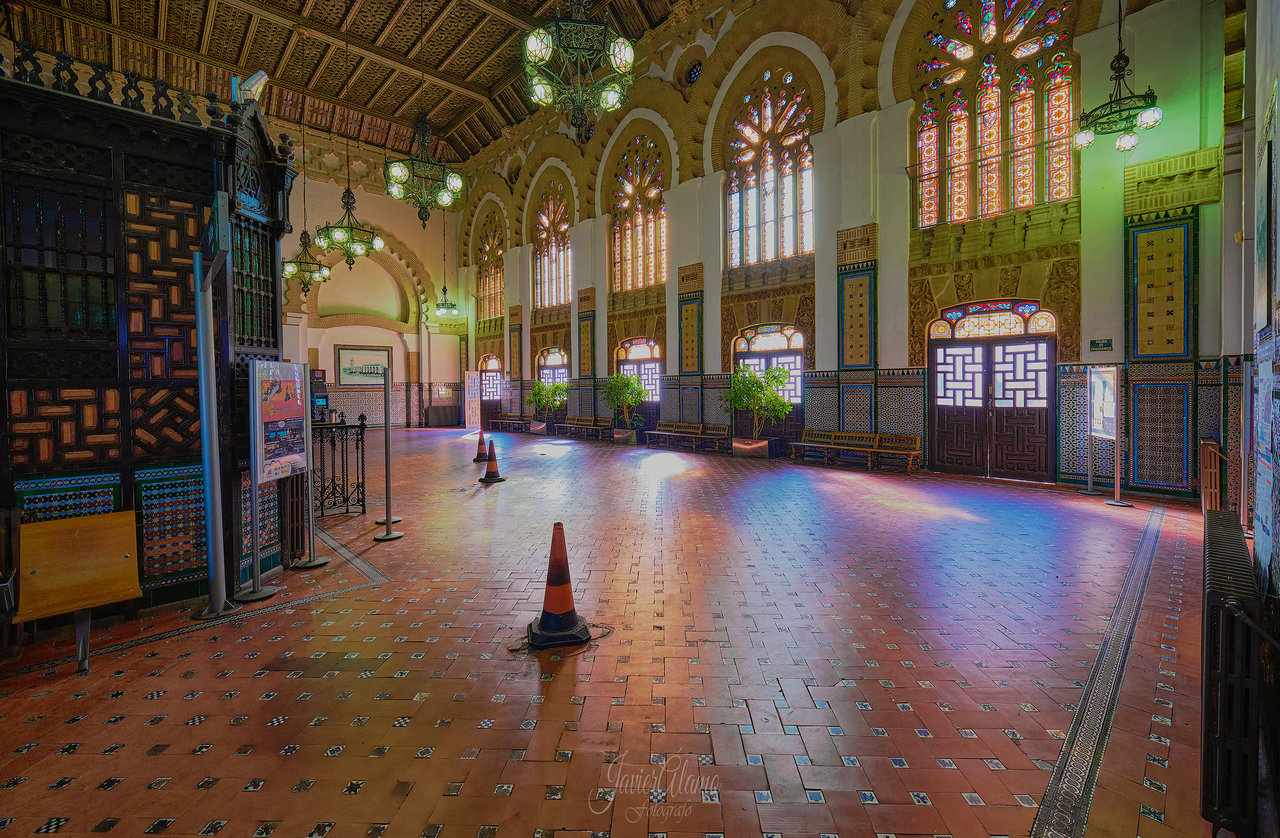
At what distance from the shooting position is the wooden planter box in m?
13.0

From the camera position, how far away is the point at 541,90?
706 cm

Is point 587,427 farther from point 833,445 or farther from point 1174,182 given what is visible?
point 1174,182

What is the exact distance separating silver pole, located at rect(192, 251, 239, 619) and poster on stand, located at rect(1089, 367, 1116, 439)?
10.3 metres

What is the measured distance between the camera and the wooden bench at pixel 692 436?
557 inches

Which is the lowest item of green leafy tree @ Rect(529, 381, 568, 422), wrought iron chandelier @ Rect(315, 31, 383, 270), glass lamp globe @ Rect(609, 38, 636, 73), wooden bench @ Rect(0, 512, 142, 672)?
wooden bench @ Rect(0, 512, 142, 672)

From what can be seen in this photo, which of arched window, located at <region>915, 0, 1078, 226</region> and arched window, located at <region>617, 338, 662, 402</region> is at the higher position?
arched window, located at <region>915, 0, 1078, 226</region>

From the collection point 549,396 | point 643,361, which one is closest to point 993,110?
point 643,361

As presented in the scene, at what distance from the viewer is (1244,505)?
5.80m

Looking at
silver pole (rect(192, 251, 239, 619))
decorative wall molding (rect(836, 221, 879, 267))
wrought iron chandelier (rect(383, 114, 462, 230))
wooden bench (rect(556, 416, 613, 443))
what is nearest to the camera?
silver pole (rect(192, 251, 239, 619))

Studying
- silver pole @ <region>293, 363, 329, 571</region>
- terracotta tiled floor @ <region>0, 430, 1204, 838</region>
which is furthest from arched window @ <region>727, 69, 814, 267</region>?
silver pole @ <region>293, 363, 329, 571</region>

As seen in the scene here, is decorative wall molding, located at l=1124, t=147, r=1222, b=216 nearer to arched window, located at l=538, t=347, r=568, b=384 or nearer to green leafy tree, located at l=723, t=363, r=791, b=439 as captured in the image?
green leafy tree, located at l=723, t=363, r=791, b=439

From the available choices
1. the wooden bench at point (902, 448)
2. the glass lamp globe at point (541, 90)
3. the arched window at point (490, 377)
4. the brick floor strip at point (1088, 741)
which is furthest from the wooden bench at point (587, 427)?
the brick floor strip at point (1088, 741)

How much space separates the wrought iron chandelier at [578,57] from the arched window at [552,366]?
12519 mm

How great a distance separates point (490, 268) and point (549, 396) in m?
7.53
